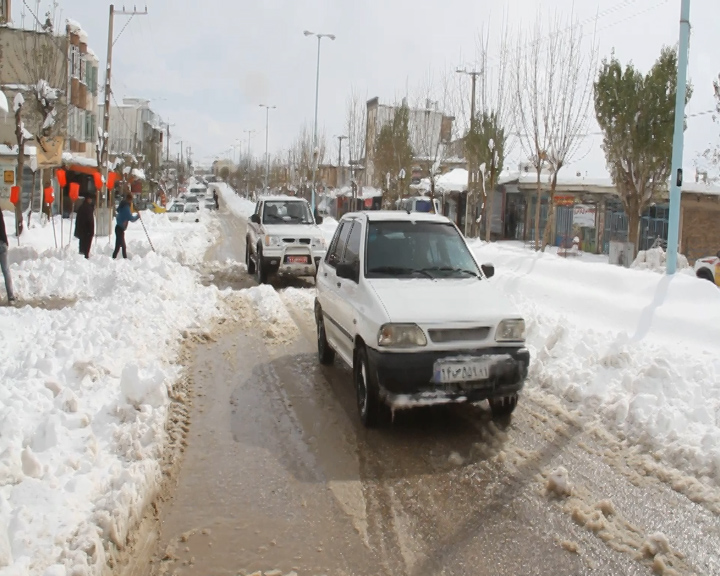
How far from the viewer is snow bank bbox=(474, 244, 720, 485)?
231 inches

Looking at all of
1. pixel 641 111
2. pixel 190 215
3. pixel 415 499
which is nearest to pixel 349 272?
pixel 415 499

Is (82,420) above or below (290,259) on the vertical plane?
below

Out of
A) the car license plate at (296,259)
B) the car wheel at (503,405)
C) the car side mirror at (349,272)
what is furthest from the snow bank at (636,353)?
the car license plate at (296,259)

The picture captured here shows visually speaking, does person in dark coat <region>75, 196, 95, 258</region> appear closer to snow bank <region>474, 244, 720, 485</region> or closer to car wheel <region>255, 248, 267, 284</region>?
car wheel <region>255, 248, 267, 284</region>

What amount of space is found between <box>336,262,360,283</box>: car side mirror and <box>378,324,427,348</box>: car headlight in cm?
112

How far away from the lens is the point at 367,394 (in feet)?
20.2

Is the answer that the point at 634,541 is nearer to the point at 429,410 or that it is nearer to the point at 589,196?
the point at 429,410

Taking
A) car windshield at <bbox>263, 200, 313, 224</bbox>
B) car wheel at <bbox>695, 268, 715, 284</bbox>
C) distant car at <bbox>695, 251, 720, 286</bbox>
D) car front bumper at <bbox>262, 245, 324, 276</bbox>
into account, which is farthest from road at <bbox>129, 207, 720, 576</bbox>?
car wheel at <bbox>695, 268, 715, 284</bbox>

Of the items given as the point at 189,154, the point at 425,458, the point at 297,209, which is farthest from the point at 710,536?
the point at 189,154

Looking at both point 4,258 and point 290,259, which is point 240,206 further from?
point 4,258

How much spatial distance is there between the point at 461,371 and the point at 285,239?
33.6 ft

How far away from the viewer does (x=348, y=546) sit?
4.23m

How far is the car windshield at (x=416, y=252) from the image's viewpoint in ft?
23.1

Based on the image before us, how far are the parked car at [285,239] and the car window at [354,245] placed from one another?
700cm
